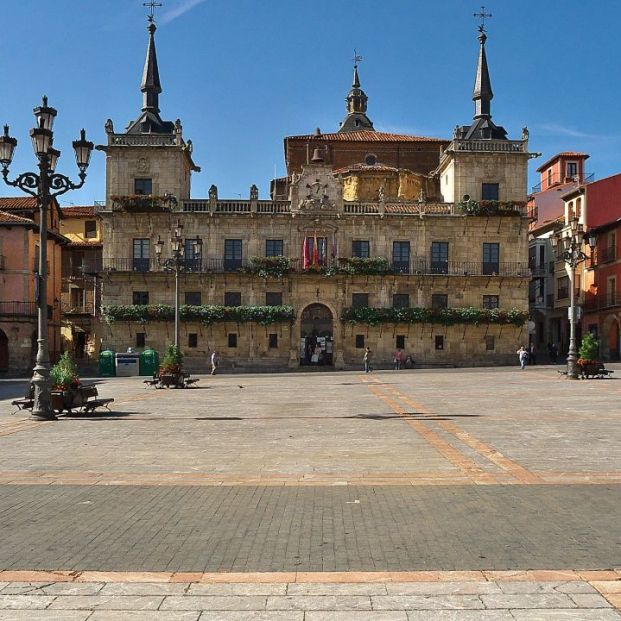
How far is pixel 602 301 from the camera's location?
2028 inches

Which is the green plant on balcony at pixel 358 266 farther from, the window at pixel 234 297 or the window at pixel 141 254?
the window at pixel 141 254

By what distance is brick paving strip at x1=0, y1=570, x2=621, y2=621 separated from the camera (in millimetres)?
4863

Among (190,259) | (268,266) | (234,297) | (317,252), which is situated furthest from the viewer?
(234,297)

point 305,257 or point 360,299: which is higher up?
point 305,257

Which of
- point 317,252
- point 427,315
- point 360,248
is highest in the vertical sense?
point 360,248

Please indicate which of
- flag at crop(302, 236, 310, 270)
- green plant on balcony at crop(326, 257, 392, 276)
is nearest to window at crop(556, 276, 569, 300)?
green plant on balcony at crop(326, 257, 392, 276)

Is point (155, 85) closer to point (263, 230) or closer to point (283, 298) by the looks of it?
point (263, 230)

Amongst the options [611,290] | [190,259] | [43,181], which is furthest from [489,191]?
[43,181]

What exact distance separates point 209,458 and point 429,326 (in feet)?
126

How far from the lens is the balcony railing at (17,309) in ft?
148

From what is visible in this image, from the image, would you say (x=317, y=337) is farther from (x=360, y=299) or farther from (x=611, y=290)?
(x=611, y=290)

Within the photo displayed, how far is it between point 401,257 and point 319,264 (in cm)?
538

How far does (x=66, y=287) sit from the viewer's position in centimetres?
5900

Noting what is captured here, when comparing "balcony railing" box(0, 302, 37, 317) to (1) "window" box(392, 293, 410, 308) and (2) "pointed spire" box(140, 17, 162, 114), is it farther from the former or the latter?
(1) "window" box(392, 293, 410, 308)
